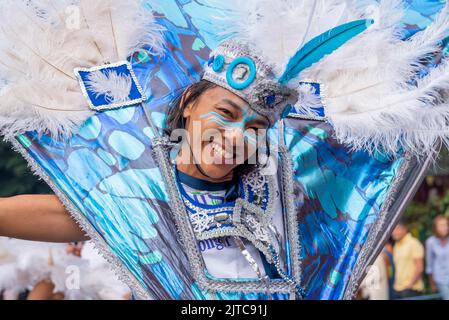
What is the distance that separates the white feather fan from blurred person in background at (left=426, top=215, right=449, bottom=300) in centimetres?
416

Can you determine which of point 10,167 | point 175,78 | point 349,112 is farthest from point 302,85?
point 10,167

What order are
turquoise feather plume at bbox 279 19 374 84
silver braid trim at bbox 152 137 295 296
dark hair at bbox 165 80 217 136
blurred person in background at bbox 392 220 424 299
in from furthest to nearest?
blurred person in background at bbox 392 220 424 299 → dark hair at bbox 165 80 217 136 → silver braid trim at bbox 152 137 295 296 → turquoise feather plume at bbox 279 19 374 84

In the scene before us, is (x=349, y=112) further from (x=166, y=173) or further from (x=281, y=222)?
(x=166, y=173)

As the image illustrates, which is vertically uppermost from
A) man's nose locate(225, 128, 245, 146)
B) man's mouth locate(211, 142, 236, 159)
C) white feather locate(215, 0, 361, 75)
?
white feather locate(215, 0, 361, 75)

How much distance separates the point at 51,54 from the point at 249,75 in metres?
0.74

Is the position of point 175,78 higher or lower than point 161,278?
higher

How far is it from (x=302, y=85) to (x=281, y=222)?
535 mm

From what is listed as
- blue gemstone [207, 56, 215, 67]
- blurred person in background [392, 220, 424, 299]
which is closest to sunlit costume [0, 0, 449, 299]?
blue gemstone [207, 56, 215, 67]

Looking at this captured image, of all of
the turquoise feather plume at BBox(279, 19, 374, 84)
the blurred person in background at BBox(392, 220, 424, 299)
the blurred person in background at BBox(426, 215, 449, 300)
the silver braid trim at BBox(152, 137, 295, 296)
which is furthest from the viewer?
the blurred person in background at BBox(392, 220, 424, 299)

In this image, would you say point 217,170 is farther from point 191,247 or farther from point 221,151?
point 191,247

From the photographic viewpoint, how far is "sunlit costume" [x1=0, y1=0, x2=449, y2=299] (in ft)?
10.5

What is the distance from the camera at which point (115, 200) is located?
3.25 m

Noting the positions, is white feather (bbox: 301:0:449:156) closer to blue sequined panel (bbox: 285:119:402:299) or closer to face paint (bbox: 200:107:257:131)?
blue sequined panel (bbox: 285:119:402:299)

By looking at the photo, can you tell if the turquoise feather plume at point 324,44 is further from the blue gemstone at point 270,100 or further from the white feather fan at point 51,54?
the white feather fan at point 51,54
